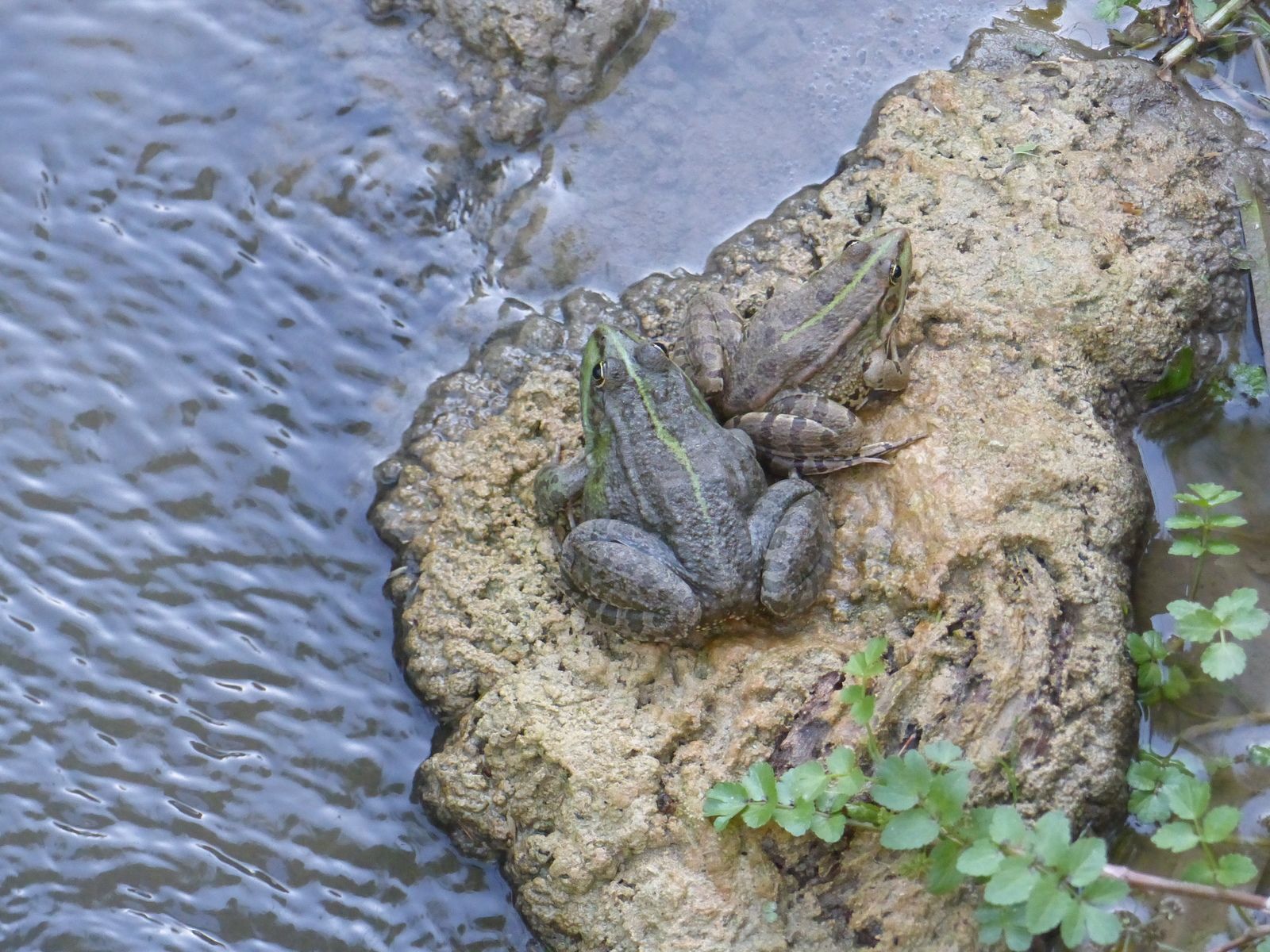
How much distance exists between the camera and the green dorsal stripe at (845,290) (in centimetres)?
475

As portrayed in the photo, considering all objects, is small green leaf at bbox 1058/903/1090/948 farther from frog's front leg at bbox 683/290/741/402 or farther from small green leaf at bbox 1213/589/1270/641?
frog's front leg at bbox 683/290/741/402

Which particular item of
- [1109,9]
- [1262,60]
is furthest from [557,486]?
[1262,60]

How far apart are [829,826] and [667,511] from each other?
1.29 meters

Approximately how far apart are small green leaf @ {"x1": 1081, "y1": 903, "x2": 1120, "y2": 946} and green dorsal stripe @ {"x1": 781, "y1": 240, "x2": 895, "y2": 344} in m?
2.46

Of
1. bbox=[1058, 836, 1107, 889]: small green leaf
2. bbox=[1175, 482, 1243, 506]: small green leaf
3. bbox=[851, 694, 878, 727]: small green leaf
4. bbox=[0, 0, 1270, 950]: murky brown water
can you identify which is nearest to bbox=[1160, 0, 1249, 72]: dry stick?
bbox=[0, 0, 1270, 950]: murky brown water

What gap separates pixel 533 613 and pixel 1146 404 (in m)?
2.80

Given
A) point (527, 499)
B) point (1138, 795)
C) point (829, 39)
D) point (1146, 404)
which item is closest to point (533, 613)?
point (527, 499)

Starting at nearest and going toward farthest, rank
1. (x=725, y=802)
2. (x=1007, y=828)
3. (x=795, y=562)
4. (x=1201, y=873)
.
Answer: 1. (x=1007, y=828)
2. (x=1201, y=873)
3. (x=725, y=802)
4. (x=795, y=562)

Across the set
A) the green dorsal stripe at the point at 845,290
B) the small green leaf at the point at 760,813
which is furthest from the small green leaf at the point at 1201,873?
the green dorsal stripe at the point at 845,290

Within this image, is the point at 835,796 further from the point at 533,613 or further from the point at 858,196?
the point at 858,196

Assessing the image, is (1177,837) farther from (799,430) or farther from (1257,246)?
(1257,246)

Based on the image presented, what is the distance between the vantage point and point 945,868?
11.9 feet

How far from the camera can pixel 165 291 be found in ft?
18.2

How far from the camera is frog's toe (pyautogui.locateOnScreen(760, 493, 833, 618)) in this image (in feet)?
13.7
